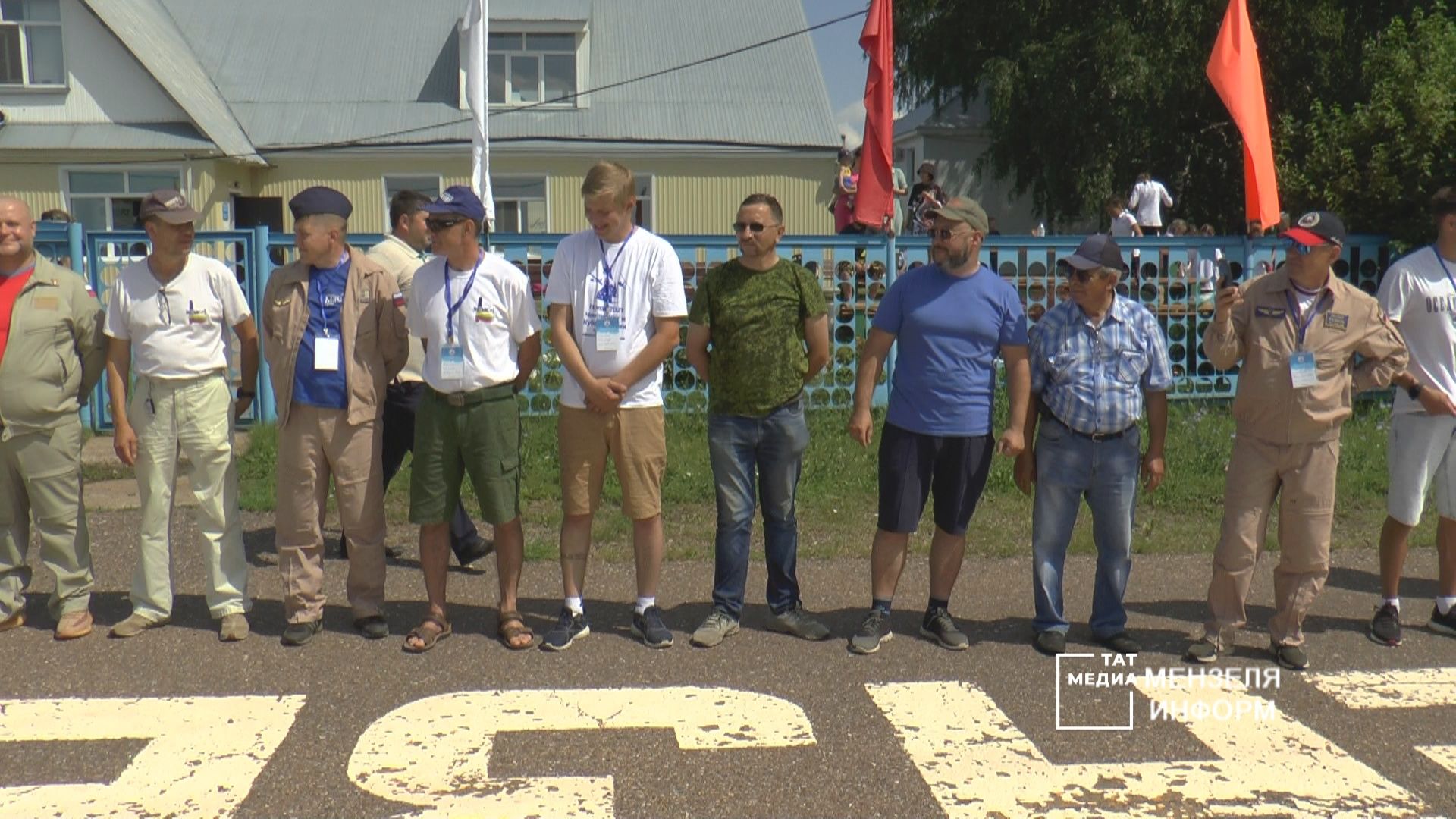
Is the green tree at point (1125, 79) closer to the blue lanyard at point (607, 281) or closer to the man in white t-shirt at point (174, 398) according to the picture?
the blue lanyard at point (607, 281)

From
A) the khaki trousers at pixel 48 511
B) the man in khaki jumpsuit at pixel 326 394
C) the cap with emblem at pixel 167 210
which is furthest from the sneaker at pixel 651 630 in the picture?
the cap with emblem at pixel 167 210

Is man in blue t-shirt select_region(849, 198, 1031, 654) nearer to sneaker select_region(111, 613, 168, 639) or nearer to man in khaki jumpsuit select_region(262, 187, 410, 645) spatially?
man in khaki jumpsuit select_region(262, 187, 410, 645)

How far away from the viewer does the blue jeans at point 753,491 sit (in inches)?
244

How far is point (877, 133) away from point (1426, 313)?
20.1 ft

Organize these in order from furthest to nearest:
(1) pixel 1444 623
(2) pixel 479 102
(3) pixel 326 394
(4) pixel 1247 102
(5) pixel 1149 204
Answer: (5) pixel 1149 204
(2) pixel 479 102
(4) pixel 1247 102
(1) pixel 1444 623
(3) pixel 326 394

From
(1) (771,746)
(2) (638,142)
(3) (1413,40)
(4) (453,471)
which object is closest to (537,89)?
(2) (638,142)

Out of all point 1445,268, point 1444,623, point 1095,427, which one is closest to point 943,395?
point 1095,427

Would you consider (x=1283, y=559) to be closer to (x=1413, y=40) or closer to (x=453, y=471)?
(x=453, y=471)

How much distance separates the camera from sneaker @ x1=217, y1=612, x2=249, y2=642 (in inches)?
242

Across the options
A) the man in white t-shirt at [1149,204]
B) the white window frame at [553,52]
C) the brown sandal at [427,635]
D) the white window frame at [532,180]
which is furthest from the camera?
the white window frame at [553,52]

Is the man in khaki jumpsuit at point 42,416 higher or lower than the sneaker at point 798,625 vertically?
higher

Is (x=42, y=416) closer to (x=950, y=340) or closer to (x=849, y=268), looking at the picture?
(x=950, y=340)

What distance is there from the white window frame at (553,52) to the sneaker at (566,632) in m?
20.7

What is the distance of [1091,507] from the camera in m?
6.18
